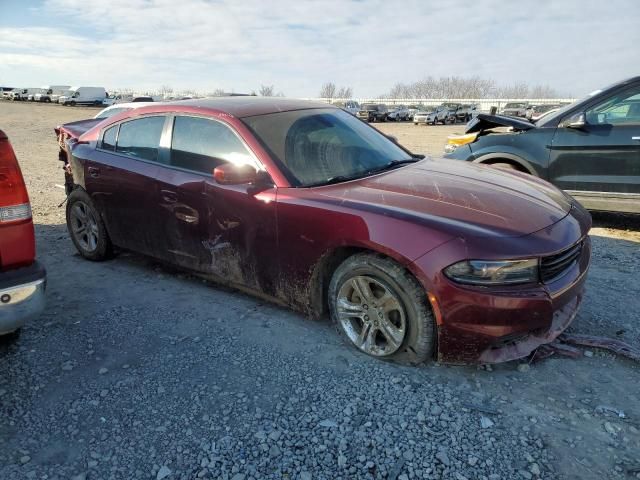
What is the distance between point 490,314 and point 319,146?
1.79 meters

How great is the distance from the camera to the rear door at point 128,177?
13.5 ft

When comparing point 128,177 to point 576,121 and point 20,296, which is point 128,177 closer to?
point 20,296

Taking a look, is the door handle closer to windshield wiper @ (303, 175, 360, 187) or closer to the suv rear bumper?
windshield wiper @ (303, 175, 360, 187)

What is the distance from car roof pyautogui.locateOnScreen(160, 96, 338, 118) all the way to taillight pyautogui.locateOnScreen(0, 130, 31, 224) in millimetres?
A: 1538

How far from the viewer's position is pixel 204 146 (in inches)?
148

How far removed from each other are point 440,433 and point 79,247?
4179mm

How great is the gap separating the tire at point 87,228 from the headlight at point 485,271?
11.5 feet

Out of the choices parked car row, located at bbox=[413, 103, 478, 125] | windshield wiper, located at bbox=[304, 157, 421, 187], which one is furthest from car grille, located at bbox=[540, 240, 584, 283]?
parked car row, located at bbox=[413, 103, 478, 125]

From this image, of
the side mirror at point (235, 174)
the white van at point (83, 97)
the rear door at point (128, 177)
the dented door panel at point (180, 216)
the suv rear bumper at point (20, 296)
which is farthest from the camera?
the white van at point (83, 97)

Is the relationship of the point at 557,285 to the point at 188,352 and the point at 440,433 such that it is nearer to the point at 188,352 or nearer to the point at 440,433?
the point at 440,433

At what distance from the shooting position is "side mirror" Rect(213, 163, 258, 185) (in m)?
3.25

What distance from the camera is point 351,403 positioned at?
8.56ft

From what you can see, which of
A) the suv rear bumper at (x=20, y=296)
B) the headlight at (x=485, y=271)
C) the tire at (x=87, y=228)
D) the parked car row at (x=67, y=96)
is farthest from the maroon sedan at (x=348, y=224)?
the parked car row at (x=67, y=96)

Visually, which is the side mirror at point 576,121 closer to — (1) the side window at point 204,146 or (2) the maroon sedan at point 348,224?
(2) the maroon sedan at point 348,224
